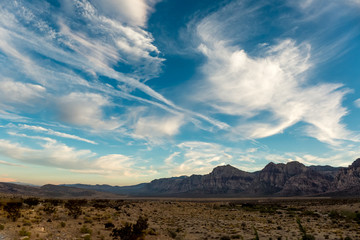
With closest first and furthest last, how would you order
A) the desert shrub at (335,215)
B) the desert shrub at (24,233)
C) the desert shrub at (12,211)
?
1. the desert shrub at (24,233)
2. the desert shrub at (12,211)
3. the desert shrub at (335,215)

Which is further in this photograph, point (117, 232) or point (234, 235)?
point (234, 235)

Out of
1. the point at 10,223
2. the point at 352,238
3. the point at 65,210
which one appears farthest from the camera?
the point at 65,210

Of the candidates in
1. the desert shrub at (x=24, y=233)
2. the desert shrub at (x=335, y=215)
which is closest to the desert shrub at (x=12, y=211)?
the desert shrub at (x=24, y=233)

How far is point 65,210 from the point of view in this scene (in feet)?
85.7

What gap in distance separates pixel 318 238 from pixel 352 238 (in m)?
3.24

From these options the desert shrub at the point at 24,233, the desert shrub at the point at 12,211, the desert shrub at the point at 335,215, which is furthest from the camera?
the desert shrub at the point at 335,215

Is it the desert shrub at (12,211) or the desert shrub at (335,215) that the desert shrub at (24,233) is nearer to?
the desert shrub at (12,211)

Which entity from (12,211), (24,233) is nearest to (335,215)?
(24,233)

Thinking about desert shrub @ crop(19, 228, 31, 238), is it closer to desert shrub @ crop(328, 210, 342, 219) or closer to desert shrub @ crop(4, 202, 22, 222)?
desert shrub @ crop(4, 202, 22, 222)

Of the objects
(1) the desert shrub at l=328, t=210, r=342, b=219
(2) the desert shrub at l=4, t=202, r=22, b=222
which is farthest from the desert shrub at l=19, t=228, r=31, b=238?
(1) the desert shrub at l=328, t=210, r=342, b=219

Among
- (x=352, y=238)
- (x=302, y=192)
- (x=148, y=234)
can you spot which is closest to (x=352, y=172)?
(x=302, y=192)

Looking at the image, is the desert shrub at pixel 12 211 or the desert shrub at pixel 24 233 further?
the desert shrub at pixel 12 211

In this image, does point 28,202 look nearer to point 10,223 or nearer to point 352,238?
point 10,223

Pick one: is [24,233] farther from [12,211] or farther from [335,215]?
[335,215]
